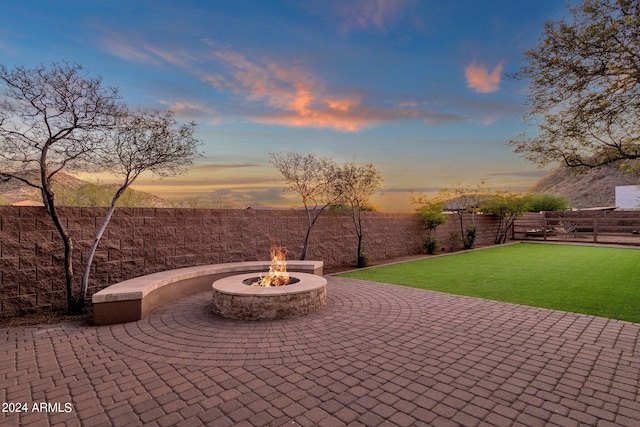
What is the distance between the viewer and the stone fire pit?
488cm

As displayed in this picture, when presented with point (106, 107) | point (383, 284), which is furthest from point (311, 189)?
point (106, 107)

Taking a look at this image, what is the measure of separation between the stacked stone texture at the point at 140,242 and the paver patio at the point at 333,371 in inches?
40.5

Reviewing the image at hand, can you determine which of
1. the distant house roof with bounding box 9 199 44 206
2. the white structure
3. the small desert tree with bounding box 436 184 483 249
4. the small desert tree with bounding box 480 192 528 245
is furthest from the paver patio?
the white structure

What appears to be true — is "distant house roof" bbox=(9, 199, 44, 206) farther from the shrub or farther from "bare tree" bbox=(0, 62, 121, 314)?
the shrub

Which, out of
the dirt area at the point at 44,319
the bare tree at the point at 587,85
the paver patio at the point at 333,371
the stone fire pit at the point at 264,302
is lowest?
the dirt area at the point at 44,319

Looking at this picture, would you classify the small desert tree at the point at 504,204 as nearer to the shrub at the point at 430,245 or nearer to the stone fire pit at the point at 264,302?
the shrub at the point at 430,245

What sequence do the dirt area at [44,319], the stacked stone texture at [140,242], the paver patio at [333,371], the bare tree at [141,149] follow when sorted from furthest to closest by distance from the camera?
the bare tree at [141,149], the stacked stone texture at [140,242], the dirt area at [44,319], the paver patio at [333,371]

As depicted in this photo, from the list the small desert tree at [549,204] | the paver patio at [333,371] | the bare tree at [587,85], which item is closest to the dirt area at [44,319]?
the paver patio at [333,371]

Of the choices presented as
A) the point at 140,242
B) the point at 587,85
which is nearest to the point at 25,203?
the point at 140,242

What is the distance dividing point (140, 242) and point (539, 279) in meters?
9.49

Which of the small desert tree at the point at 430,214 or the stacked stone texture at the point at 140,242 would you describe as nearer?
the stacked stone texture at the point at 140,242

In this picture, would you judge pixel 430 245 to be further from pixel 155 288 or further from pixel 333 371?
pixel 333 371

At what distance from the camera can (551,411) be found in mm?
2436

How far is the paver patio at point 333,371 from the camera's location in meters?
2.42
